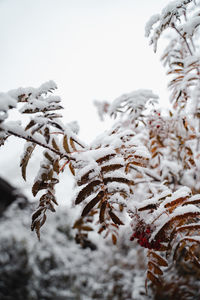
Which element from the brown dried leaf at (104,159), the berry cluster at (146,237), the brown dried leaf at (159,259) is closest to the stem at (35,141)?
the brown dried leaf at (104,159)

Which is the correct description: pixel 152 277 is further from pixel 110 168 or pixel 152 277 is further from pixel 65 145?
pixel 65 145

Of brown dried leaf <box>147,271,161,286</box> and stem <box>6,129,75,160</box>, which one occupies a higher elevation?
stem <box>6,129,75,160</box>

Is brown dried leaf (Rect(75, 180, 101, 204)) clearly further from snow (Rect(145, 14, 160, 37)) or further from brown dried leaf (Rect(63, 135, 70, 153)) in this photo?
snow (Rect(145, 14, 160, 37))

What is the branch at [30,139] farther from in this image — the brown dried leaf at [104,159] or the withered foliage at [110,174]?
the brown dried leaf at [104,159]

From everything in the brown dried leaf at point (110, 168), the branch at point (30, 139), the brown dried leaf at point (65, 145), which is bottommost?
the brown dried leaf at point (110, 168)

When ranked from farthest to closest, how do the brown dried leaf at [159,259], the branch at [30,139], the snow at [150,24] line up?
the snow at [150,24] → the brown dried leaf at [159,259] → the branch at [30,139]

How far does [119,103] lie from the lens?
5.39ft

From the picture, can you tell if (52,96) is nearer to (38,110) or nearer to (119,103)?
(38,110)

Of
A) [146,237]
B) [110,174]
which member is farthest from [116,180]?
[146,237]

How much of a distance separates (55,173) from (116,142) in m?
0.33

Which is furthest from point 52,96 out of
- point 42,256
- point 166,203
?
point 42,256

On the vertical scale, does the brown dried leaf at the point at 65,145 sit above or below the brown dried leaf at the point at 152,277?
above

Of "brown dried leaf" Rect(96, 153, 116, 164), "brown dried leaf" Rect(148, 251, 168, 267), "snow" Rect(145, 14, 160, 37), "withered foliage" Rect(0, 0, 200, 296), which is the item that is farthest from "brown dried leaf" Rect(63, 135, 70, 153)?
"snow" Rect(145, 14, 160, 37)

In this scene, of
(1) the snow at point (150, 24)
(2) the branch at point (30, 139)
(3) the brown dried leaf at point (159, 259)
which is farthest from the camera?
(1) the snow at point (150, 24)
